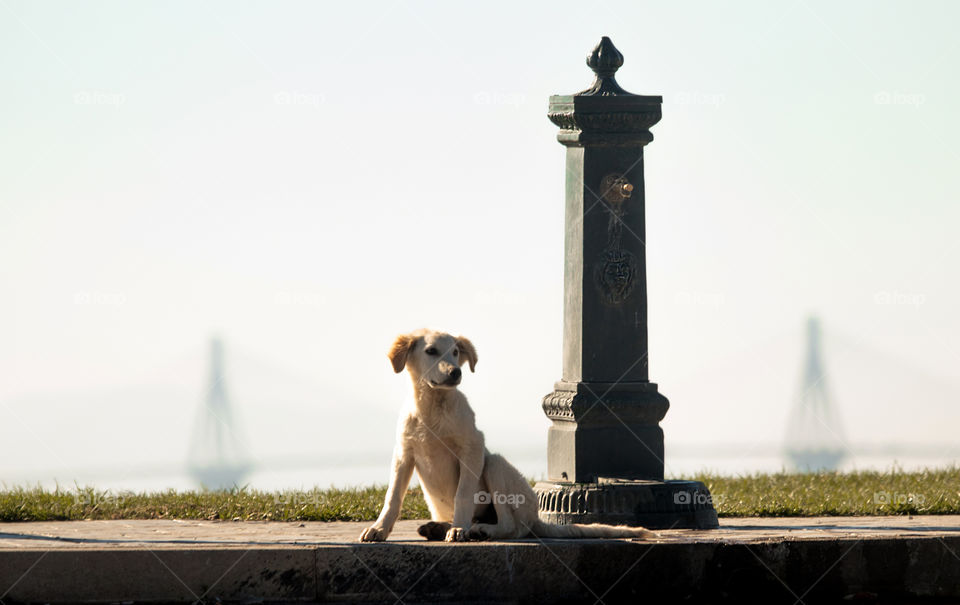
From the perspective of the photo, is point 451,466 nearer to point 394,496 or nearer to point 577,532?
point 394,496

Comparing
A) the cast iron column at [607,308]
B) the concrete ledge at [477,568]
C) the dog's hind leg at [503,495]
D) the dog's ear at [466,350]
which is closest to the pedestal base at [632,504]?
the cast iron column at [607,308]

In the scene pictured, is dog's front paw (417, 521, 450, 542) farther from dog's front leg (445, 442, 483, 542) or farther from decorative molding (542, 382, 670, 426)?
decorative molding (542, 382, 670, 426)

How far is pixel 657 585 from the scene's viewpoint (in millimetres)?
7277

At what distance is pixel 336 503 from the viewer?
9703mm

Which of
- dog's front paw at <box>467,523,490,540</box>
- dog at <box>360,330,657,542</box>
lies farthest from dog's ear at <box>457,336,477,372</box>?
dog's front paw at <box>467,523,490,540</box>

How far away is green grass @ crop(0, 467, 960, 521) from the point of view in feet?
30.2

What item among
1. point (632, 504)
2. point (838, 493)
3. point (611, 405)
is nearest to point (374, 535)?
point (632, 504)

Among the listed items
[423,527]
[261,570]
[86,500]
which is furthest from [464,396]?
[86,500]

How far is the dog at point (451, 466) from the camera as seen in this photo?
724 centimetres

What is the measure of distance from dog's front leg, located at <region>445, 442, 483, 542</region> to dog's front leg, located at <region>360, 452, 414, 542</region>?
1.01 ft

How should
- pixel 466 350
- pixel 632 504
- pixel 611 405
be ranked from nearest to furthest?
pixel 466 350 → pixel 632 504 → pixel 611 405

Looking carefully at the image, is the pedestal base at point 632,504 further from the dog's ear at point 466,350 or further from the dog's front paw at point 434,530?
the dog's ear at point 466,350

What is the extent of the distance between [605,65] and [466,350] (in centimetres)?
261

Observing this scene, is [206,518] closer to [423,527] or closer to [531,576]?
[423,527]
